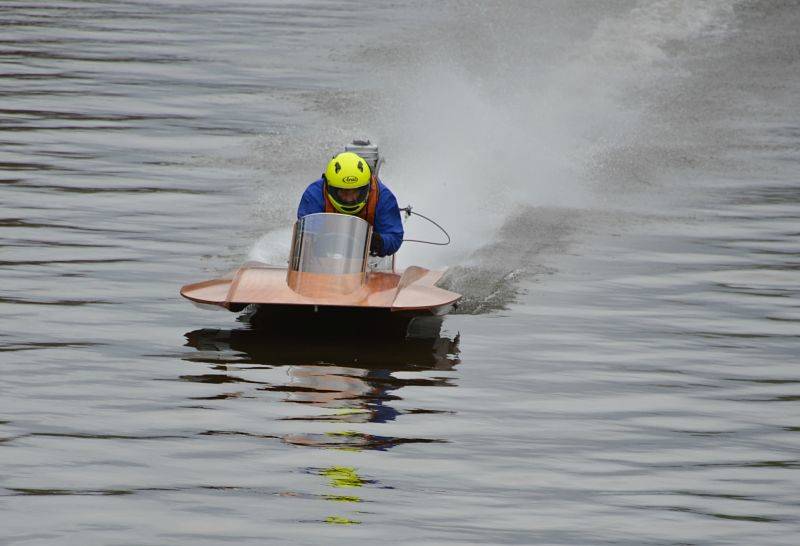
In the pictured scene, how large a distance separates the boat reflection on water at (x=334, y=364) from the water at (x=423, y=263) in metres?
0.04

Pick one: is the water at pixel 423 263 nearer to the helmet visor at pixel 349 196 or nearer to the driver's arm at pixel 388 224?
the driver's arm at pixel 388 224

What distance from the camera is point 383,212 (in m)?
12.4

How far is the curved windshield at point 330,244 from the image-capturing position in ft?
37.8

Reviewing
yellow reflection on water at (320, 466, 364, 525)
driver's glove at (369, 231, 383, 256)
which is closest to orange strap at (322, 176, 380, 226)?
driver's glove at (369, 231, 383, 256)

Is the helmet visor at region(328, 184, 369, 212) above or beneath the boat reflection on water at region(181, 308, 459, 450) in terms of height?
above

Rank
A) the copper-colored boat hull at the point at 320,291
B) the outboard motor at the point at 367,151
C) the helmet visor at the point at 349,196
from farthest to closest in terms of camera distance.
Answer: the outboard motor at the point at 367,151 → the helmet visor at the point at 349,196 → the copper-colored boat hull at the point at 320,291

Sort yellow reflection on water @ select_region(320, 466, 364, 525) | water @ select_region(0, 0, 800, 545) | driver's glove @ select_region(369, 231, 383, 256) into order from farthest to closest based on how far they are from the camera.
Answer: driver's glove @ select_region(369, 231, 383, 256) < water @ select_region(0, 0, 800, 545) < yellow reflection on water @ select_region(320, 466, 364, 525)

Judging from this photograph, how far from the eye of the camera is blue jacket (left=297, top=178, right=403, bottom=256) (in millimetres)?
12273

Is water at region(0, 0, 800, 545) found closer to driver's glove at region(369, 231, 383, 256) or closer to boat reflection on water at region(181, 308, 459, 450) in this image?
boat reflection on water at region(181, 308, 459, 450)

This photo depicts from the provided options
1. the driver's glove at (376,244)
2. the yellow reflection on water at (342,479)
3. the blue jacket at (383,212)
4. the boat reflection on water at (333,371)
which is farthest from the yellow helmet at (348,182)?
the yellow reflection on water at (342,479)

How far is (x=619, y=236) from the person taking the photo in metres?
15.4

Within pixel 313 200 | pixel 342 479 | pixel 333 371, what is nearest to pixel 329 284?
pixel 333 371

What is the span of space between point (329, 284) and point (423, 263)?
3115mm

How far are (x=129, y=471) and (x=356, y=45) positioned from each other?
1797 cm
